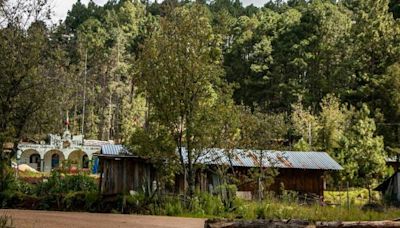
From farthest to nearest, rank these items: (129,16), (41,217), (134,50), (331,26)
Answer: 1. (129,16)
2. (134,50)
3. (331,26)
4. (41,217)

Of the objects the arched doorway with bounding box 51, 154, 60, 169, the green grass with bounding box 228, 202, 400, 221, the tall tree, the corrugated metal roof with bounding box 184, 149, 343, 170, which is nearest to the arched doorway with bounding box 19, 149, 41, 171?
the arched doorway with bounding box 51, 154, 60, 169

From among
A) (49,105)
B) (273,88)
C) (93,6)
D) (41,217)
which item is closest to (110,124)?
(273,88)

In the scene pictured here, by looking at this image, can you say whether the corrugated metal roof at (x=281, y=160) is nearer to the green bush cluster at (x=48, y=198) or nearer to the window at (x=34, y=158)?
the green bush cluster at (x=48, y=198)

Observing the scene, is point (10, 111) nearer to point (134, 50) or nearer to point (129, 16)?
point (134, 50)

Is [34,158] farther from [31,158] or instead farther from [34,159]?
[31,158]

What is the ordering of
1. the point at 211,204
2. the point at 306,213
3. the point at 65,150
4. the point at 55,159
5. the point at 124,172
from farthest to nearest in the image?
the point at 55,159, the point at 65,150, the point at 124,172, the point at 211,204, the point at 306,213

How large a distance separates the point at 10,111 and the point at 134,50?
63027 millimetres

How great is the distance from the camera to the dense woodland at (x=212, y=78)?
840 inches

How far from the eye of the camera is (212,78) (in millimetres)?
21719

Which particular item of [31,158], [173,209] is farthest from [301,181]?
[31,158]

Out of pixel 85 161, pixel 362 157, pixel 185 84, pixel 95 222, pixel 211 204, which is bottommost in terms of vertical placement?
pixel 95 222

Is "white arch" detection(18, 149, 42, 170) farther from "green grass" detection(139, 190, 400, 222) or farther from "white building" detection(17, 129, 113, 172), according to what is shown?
"green grass" detection(139, 190, 400, 222)

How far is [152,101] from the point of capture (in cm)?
2166

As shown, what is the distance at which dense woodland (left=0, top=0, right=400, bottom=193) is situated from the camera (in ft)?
70.0
